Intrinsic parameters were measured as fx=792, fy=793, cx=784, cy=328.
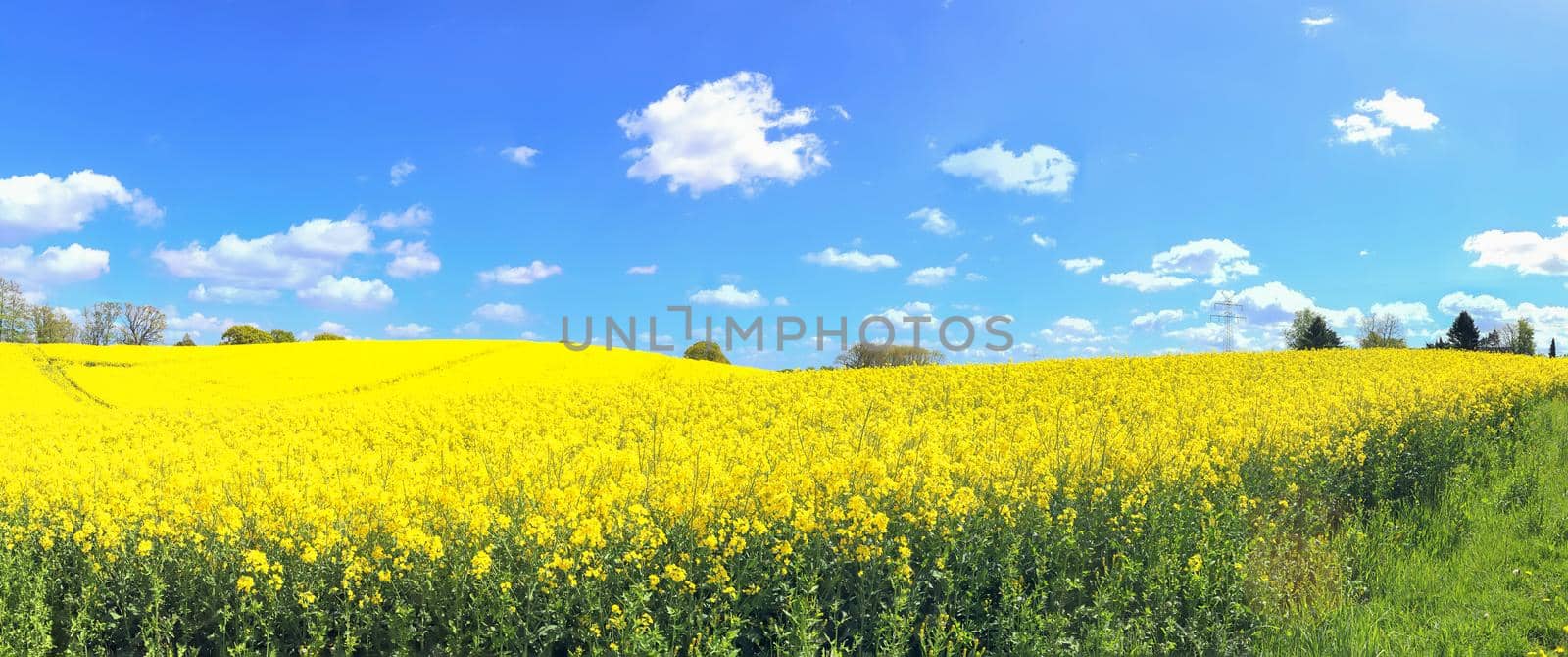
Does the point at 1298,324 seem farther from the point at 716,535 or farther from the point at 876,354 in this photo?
the point at 716,535

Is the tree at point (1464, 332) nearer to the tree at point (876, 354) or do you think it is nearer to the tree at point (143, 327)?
the tree at point (876, 354)

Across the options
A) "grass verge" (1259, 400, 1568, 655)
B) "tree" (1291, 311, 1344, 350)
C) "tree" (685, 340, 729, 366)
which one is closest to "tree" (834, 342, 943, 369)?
"tree" (685, 340, 729, 366)

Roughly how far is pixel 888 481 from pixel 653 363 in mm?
27636

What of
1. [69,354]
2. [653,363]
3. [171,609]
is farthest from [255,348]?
[171,609]

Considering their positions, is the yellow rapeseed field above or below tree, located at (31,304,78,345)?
below

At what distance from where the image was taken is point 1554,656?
5.27 metres

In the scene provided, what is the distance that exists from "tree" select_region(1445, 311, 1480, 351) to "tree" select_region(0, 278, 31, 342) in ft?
319

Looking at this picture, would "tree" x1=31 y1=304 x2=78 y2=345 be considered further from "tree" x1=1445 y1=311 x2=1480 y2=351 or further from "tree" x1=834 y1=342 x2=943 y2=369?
"tree" x1=1445 y1=311 x2=1480 y2=351

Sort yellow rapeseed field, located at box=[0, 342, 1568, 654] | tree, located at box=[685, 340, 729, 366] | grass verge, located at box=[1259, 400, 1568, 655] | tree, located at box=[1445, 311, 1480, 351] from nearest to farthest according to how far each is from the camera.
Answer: yellow rapeseed field, located at box=[0, 342, 1568, 654], grass verge, located at box=[1259, 400, 1568, 655], tree, located at box=[685, 340, 729, 366], tree, located at box=[1445, 311, 1480, 351]

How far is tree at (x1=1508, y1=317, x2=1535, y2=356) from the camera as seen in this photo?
59.0 metres

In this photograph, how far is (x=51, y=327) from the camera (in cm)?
5900

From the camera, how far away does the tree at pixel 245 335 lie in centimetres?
4908

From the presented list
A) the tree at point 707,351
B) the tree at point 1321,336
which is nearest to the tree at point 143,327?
the tree at point 707,351

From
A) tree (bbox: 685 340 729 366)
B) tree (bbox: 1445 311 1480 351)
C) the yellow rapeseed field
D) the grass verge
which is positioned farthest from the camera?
tree (bbox: 1445 311 1480 351)
